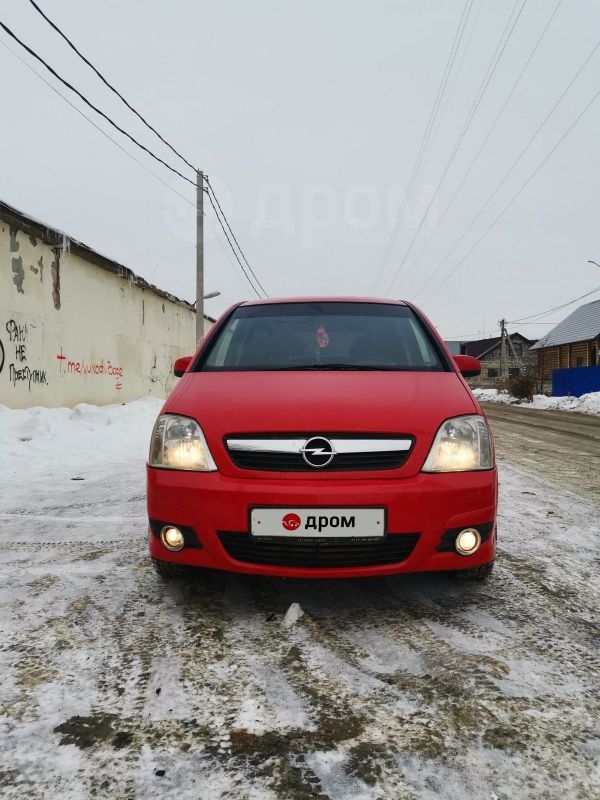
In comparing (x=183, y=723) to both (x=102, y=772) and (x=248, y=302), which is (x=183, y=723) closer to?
(x=102, y=772)

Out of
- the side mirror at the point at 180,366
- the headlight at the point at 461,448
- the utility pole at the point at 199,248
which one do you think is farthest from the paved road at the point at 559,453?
the utility pole at the point at 199,248

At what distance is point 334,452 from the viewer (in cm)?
208

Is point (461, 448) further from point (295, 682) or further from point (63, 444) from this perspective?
point (63, 444)

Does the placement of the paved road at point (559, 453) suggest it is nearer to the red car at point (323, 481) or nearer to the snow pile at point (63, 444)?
the red car at point (323, 481)

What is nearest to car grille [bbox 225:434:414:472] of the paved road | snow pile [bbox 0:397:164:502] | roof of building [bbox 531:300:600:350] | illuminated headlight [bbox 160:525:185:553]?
illuminated headlight [bbox 160:525:185:553]

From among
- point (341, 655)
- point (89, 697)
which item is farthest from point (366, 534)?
point (89, 697)

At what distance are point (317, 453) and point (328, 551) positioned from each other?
38 cm

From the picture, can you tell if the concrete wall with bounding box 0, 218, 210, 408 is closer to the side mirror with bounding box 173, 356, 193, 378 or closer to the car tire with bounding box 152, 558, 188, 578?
the side mirror with bounding box 173, 356, 193, 378

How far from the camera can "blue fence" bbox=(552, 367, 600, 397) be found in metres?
26.4

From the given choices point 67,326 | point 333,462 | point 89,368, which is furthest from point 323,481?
point 89,368

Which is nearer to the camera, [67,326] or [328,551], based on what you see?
[328,551]

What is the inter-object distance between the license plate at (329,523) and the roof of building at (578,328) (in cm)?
3614

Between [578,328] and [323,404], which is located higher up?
[578,328]

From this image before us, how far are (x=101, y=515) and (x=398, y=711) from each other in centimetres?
296
